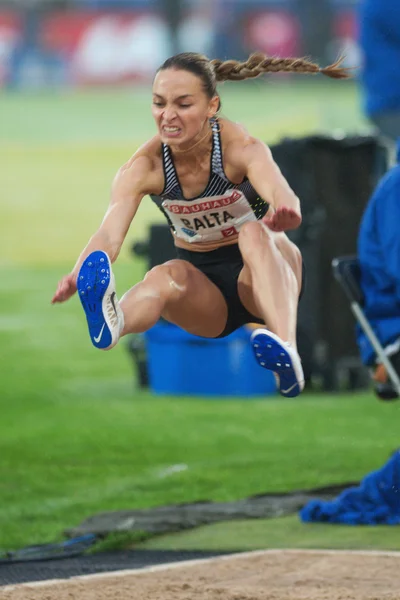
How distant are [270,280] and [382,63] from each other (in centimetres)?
537

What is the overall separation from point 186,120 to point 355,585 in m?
2.21

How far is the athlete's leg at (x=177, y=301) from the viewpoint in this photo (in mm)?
5086

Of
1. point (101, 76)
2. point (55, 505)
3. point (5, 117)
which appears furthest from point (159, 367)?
point (101, 76)

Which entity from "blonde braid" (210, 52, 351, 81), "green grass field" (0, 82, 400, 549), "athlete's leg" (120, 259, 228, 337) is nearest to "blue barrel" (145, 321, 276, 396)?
"green grass field" (0, 82, 400, 549)

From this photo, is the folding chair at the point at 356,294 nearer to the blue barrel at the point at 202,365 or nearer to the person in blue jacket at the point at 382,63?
the person in blue jacket at the point at 382,63

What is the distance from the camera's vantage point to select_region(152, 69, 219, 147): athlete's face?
497 cm

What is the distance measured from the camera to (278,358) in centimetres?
485

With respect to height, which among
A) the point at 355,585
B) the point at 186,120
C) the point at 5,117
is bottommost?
the point at 355,585

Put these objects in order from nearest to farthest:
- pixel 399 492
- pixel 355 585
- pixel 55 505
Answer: pixel 355 585 < pixel 399 492 < pixel 55 505

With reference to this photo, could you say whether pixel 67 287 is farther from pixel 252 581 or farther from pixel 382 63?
pixel 382 63

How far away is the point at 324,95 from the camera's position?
124ft

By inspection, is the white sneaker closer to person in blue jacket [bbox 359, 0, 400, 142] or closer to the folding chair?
the folding chair

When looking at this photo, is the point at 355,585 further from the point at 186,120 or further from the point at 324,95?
the point at 324,95

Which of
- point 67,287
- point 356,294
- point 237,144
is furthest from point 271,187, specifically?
point 356,294
